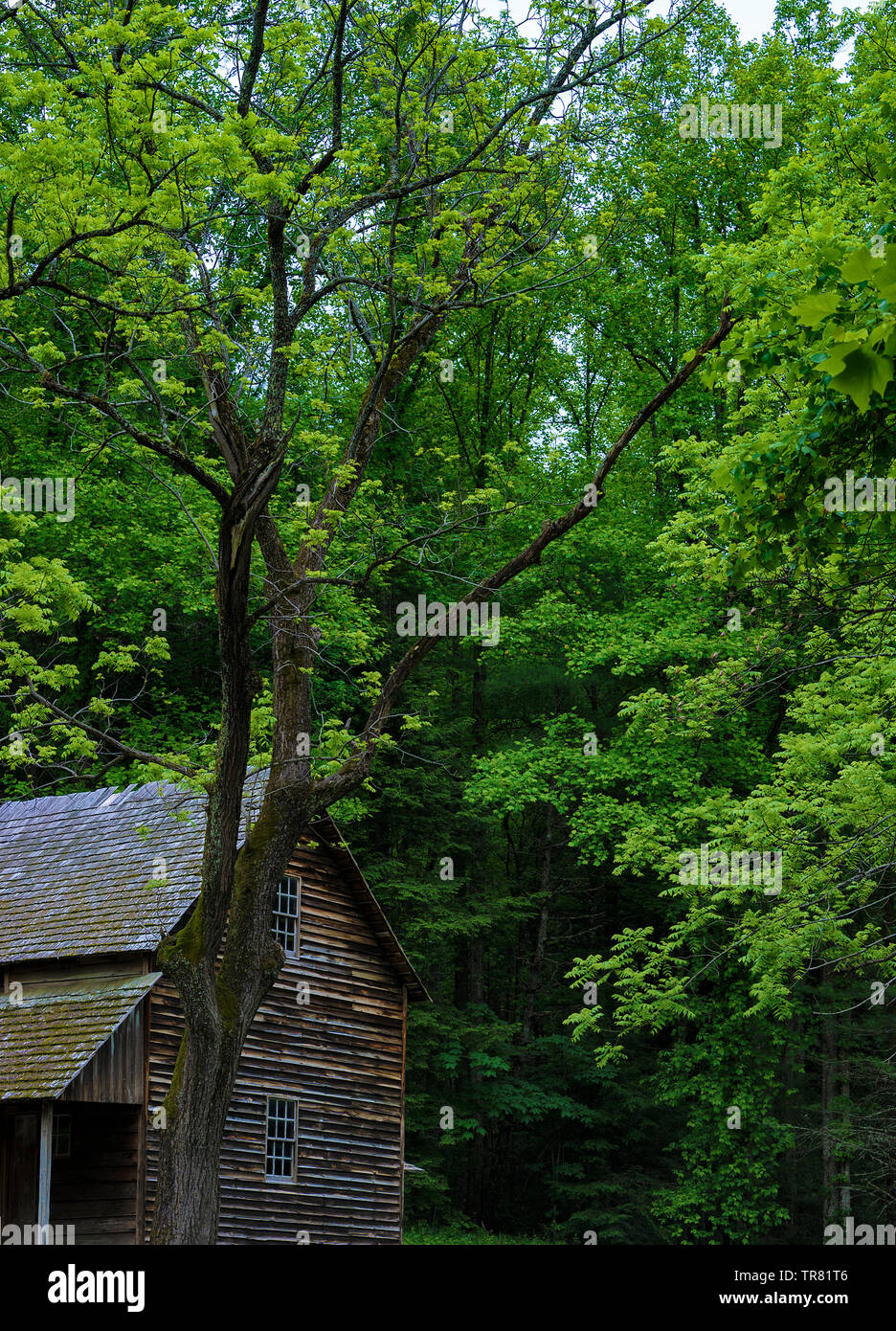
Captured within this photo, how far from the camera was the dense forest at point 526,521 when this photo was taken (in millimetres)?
11789

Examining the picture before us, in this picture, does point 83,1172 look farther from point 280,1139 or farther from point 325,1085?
point 325,1085

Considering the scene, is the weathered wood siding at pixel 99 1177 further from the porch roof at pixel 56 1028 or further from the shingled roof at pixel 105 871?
the shingled roof at pixel 105 871

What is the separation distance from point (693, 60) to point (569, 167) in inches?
748

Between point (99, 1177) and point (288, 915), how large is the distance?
4.59m

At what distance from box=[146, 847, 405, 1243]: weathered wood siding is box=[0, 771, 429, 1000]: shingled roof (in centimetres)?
58

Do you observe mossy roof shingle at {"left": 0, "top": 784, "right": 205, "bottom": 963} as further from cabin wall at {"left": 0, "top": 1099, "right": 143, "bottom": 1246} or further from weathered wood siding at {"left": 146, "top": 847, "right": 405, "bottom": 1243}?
cabin wall at {"left": 0, "top": 1099, "right": 143, "bottom": 1246}

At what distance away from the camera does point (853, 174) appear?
2025 centimetres

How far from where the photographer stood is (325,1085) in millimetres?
21328

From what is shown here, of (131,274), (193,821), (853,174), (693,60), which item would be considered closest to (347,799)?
(193,821)

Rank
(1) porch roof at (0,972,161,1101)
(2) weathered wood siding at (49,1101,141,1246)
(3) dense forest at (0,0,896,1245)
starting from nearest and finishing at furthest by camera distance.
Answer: (3) dense forest at (0,0,896,1245) < (1) porch roof at (0,972,161,1101) < (2) weathered wood siding at (49,1101,141,1246)

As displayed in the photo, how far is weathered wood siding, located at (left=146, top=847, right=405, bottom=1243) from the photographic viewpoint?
19.8 meters

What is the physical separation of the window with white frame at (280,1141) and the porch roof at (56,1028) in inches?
135

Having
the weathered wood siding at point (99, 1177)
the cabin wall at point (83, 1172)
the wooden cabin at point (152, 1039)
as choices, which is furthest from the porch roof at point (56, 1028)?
the weathered wood siding at point (99, 1177)

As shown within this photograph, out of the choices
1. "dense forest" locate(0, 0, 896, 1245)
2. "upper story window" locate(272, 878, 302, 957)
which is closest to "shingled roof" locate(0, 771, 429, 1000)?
"upper story window" locate(272, 878, 302, 957)
